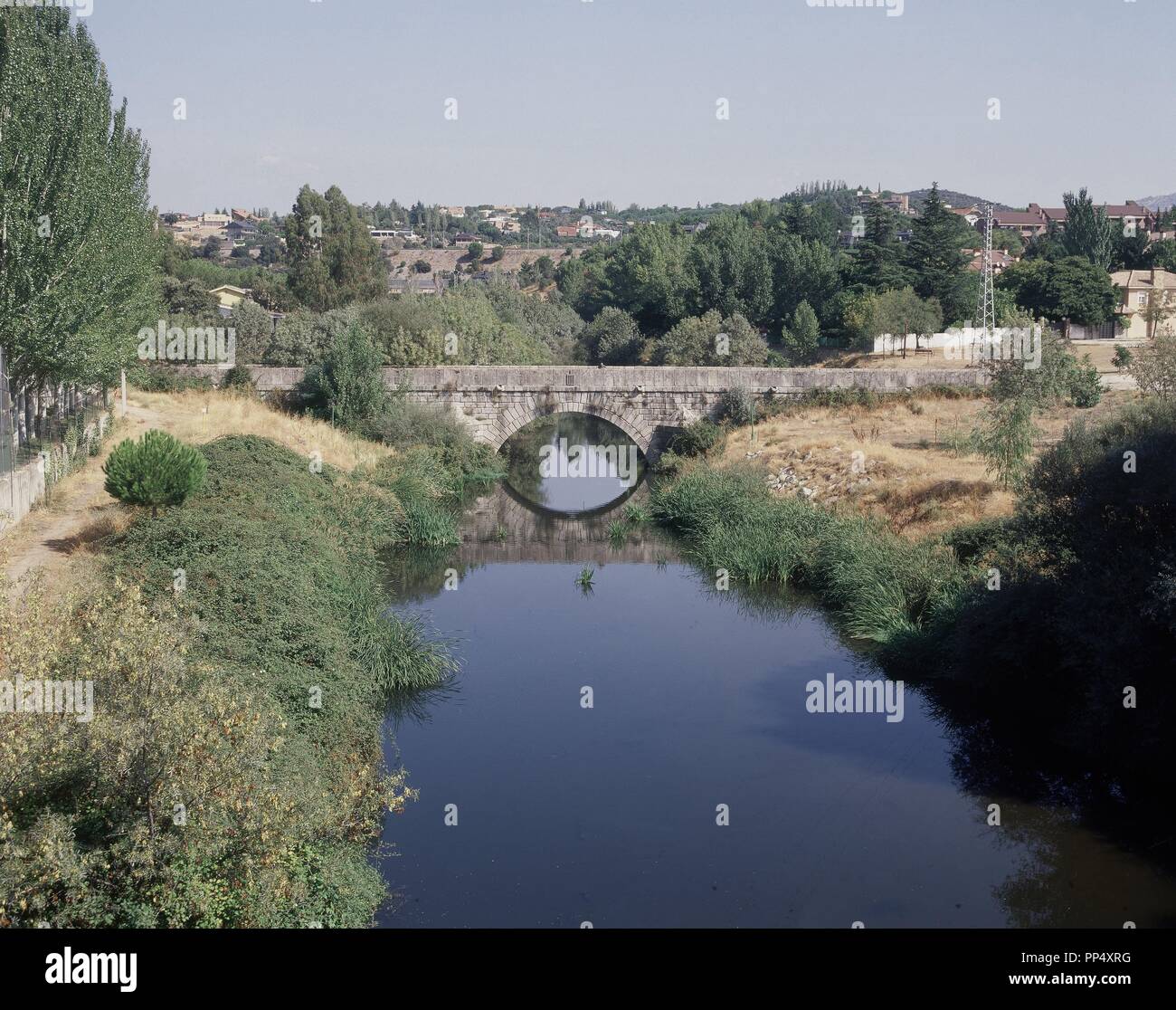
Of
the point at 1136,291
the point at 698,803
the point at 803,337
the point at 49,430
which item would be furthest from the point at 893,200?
the point at 698,803

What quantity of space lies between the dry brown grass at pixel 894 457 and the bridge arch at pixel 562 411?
3.02m

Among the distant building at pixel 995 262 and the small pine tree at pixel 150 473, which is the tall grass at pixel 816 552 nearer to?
the small pine tree at pixel 150 473

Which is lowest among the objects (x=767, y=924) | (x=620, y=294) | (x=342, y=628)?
(x=767, y=924)

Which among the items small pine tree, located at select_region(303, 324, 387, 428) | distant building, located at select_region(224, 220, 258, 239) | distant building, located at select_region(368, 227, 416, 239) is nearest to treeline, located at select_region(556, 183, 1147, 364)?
small pine tree, located at select_region(303, 324, 387, 428)

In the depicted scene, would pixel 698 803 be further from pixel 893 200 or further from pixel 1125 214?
pixel 893 200

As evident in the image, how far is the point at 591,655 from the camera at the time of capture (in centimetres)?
1870

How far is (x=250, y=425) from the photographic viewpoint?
28203 mm

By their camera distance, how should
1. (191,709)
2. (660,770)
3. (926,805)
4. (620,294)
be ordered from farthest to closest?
(620,294) < (660,770) < (926,805) < (191,709)

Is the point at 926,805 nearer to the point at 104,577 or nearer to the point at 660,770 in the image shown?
the point at 660,770

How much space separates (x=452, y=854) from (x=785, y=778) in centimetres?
412

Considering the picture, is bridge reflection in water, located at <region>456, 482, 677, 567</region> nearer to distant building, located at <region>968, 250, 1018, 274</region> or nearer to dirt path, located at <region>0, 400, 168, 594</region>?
dirt path, located at <region>0, 400, 168, 594</region>

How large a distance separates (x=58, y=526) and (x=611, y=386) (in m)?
A: 17.6

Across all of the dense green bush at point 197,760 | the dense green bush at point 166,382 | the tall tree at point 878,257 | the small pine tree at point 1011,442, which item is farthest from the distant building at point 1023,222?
the dense green bush at point 197,760

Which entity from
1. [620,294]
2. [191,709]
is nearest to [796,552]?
[191,709]
